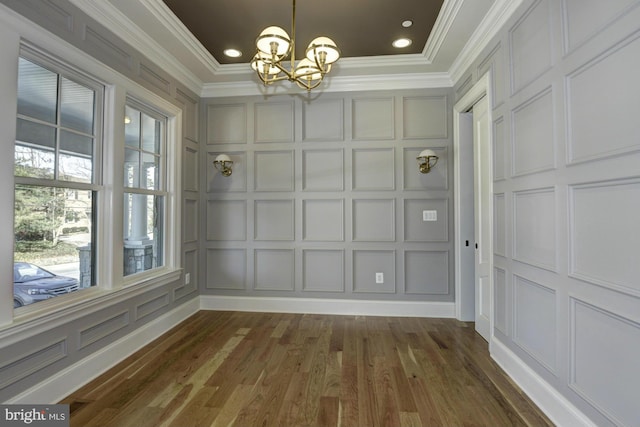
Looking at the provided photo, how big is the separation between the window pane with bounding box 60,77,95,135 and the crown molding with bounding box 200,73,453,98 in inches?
67.2

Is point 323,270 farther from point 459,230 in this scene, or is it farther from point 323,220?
point 459,230

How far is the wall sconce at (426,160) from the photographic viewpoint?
3365 mm

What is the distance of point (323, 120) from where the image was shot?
3703 mm

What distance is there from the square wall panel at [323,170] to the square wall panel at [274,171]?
0.59ft

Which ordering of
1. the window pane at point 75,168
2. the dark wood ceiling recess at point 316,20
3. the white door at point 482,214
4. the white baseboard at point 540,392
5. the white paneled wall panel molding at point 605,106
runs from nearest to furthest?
the white paneled wall panel molding at point 605,106
the white baseboard at point 540,392
the window pane at point 75,168
the dark wood ceiling recess at point 316,20
the white door at point 482,214

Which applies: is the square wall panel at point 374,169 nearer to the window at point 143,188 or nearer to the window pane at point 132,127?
the window at point 143,188

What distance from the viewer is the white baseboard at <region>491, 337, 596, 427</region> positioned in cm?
163

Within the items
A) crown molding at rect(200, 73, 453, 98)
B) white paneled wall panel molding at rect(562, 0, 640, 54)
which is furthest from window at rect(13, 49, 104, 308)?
white paneled wall panel molding at rect(562, 0, 640, 54)

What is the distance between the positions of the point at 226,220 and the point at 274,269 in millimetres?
882

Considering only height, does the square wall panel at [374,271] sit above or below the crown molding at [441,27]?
below

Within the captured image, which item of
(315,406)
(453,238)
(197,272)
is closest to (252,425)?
(315,406)

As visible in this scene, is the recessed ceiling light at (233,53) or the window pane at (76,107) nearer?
the window pane at (76,107)

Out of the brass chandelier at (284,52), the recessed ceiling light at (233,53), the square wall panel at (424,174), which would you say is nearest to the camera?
the brass chandelier at (284,52)

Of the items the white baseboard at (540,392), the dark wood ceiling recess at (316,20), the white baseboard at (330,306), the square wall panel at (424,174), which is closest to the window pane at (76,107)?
the dark wood ceiling recess at (316,20)
